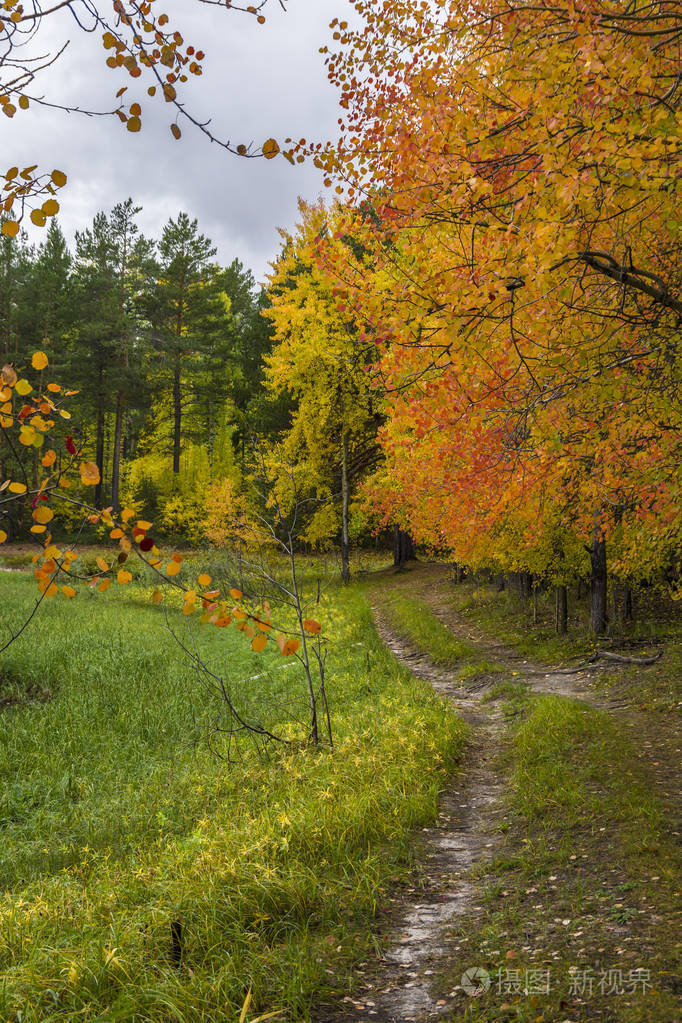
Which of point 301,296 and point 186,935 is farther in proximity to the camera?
point 301,296

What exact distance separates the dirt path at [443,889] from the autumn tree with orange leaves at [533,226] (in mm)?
2871

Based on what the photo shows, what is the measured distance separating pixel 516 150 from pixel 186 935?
5357 mm

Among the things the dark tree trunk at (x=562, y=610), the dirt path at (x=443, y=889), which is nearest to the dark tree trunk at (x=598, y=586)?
the dark tree trunk at (x=562, y=610)

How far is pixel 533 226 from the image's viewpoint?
159 inches

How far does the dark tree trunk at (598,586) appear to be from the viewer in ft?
→ 39.8

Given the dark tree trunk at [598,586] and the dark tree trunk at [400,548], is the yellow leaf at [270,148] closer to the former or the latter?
the dark tree trunk at [598,586]

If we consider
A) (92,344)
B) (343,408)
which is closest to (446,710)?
(343,408)

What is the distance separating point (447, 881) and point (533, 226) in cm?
419

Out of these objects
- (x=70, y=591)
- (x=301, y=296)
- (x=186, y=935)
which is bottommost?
(x=186, y=935)

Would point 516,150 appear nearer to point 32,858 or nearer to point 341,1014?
point 341,1014

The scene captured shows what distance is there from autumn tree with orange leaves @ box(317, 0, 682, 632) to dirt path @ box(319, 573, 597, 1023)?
287 centimetres

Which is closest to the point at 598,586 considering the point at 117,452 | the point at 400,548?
the point at 400,548

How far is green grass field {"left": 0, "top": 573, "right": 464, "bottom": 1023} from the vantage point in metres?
3.33

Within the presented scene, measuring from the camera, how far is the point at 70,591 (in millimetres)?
2623
